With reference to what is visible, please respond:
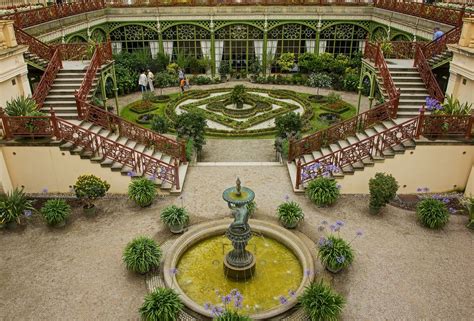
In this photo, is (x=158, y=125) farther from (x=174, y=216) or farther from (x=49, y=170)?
(x=174, y=216)

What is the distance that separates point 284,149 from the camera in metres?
15.1

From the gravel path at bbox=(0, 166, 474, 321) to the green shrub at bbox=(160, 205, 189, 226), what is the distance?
→ 0.39m

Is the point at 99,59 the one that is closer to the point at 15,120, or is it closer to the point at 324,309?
the point at 15,120

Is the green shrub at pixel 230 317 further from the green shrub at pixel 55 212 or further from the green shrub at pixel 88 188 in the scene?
the green shrub at pixel 55 212

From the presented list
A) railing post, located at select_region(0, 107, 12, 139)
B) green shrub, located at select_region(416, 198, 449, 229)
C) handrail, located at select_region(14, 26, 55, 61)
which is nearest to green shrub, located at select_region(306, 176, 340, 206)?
green shrub, located at select_region(416, 198, 449, 229)

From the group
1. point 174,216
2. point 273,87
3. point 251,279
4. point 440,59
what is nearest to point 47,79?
point 174,216

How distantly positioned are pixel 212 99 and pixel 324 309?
57.7ft

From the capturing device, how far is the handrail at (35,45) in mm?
15930

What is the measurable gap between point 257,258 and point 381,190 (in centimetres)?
409

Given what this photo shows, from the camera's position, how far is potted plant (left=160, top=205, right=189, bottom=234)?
35.0ft

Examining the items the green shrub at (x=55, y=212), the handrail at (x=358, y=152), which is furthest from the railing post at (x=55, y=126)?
the handrail at (x=358, y=152)

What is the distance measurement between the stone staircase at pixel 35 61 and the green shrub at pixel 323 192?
1173 centimetres

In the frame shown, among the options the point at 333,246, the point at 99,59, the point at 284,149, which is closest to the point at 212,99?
the point at 99,59

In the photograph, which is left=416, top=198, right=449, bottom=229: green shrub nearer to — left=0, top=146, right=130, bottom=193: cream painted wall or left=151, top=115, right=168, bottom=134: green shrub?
left=0, top=146, right=130, bottom=193: cream painted wall
